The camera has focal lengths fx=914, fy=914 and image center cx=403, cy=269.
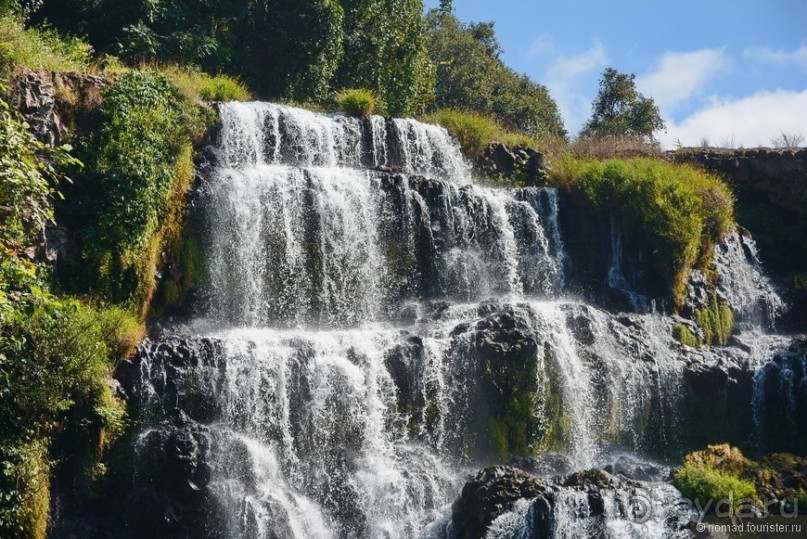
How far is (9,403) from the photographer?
46.3 feet

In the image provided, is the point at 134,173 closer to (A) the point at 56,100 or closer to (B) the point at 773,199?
(A) the point at 56,100

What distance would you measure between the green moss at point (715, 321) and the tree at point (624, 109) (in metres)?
14.8

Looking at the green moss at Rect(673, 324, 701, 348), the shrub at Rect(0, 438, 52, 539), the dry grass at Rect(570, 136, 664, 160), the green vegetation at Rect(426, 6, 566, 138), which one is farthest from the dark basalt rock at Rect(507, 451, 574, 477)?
the green vegetation at Rect(426, 6, 566, 138)

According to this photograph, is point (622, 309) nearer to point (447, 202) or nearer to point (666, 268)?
point (666, 268)

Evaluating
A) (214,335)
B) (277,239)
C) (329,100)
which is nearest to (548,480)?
(214,335)

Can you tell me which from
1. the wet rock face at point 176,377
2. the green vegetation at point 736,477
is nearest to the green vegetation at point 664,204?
the green vegetation at point 736,477

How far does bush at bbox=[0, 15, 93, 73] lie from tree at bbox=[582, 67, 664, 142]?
2055cm

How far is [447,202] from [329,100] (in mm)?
7694

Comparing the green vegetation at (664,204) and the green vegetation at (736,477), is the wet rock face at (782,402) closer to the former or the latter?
the green vegetation at (736,477)

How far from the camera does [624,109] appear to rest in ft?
121

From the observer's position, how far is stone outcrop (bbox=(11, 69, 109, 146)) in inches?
703

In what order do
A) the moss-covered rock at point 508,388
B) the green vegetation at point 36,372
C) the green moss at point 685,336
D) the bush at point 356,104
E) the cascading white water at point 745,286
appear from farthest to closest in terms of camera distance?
the bush at point 356,104
the cascading white water at point 745,286
the green moss at point 685,336
the moss-covered rock at point 508,388
the green vegetation at point 36,372

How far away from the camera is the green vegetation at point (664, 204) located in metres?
22.2

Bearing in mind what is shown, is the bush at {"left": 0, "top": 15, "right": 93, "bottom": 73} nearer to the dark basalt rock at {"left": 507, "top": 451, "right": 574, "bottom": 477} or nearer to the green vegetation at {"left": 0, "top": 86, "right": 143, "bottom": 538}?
the green vegetation at {"left": 0, "top": 86, "right": 143, "bottom": 538}
